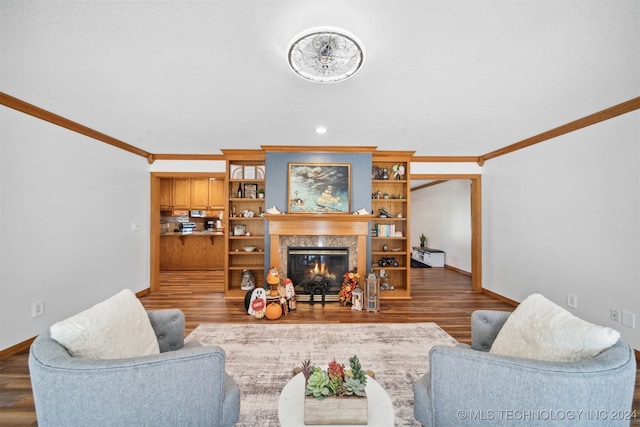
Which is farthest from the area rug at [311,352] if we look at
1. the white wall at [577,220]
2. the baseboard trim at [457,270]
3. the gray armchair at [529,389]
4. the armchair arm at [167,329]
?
the baseboard trim at [457,270]

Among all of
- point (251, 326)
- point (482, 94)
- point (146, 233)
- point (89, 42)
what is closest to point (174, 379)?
Answer: point (89, 42)

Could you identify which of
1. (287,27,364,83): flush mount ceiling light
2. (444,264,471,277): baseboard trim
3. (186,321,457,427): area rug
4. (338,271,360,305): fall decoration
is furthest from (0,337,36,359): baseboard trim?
(444,264,471,277): baseboard trim

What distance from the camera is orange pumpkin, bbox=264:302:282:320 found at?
3354 mm

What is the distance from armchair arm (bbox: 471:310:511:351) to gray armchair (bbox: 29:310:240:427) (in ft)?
5.20

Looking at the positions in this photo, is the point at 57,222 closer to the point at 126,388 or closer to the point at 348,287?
the point at 126,388

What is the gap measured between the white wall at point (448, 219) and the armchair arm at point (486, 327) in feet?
15.3

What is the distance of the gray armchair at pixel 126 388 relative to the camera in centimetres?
97

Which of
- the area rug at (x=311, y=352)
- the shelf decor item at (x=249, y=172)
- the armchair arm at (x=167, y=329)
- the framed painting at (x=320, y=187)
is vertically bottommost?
the area rug at (x=311, y=352)

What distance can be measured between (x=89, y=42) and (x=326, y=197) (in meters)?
3.05

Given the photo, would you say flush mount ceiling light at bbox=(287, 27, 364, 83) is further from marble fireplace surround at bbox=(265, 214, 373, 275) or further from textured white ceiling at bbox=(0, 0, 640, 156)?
marble fireplace surround at bbox=(265, 214, 373, 275)

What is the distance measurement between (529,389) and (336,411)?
0.79 metres

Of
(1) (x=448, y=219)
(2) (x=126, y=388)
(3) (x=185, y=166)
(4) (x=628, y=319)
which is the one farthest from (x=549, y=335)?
(1) (x=448, y=219)

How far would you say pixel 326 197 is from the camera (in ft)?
13.5

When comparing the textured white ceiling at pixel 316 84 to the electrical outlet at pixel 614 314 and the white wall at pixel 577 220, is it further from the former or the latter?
the electrical outlet at pixel 614 314
